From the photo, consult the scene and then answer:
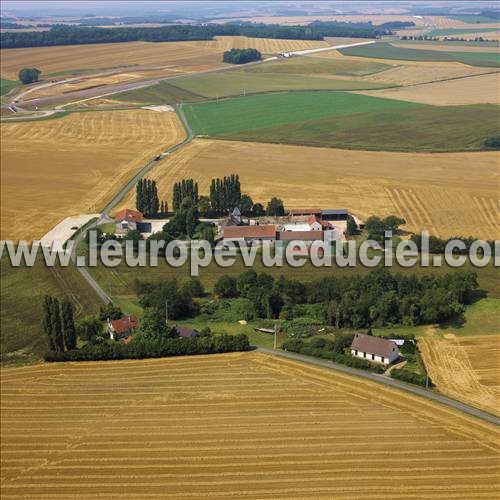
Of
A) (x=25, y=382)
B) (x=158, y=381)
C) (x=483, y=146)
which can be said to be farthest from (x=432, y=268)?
(x=483, y=146)

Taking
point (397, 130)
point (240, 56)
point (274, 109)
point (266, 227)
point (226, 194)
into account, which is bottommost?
point (266, 227)

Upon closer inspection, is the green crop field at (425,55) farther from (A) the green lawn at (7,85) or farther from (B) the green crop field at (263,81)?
(A) the green lawn at (7,85)

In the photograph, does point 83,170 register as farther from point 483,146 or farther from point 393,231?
point 483,146

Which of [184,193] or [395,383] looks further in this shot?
[184,193]

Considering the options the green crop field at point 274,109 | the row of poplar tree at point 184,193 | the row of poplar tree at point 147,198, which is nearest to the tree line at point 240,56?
the green crop field at point 274,109

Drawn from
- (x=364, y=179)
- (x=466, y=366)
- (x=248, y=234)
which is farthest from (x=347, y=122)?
(x=466, y=366)

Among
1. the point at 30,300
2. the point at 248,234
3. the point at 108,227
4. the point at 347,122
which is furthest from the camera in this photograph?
the point at 347,122

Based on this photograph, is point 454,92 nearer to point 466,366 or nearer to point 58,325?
point 466,366
